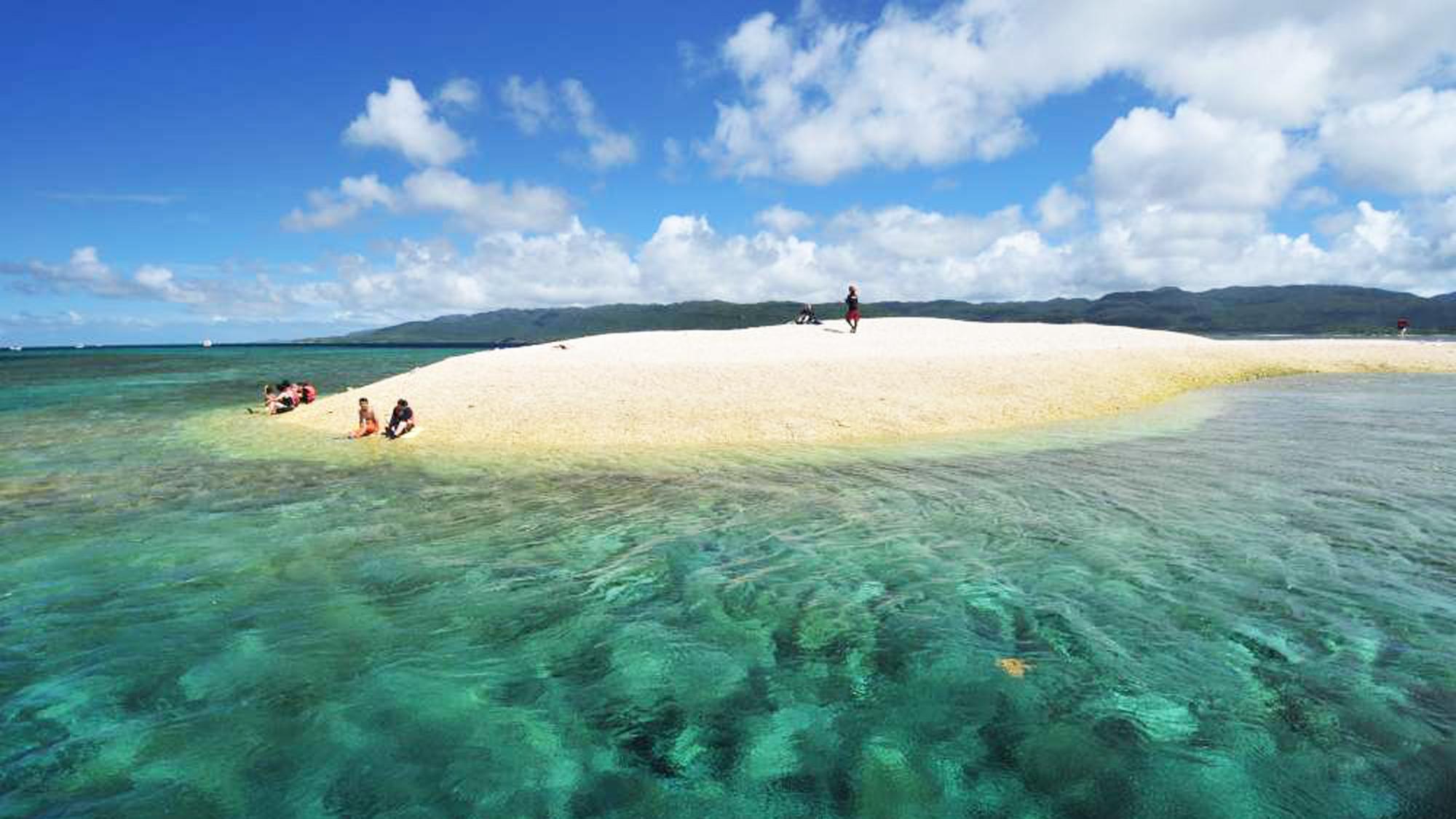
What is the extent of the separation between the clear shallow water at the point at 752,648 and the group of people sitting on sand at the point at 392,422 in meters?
9.11

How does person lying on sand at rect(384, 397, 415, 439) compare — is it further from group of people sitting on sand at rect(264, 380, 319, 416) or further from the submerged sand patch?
group of people sitting on sand at rect(264, 380, 319, 416)

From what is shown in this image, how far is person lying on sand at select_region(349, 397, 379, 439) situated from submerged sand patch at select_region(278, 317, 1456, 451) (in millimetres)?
1825

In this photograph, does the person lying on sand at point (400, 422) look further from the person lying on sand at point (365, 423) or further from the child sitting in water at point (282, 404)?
the child sitting in water at point (282, 404)

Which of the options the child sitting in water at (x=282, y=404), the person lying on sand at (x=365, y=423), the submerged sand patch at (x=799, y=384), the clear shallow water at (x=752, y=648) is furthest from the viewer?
the child sitting in water at (x=282, y=404)

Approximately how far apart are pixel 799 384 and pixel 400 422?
16064mm

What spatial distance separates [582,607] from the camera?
33.9 feet


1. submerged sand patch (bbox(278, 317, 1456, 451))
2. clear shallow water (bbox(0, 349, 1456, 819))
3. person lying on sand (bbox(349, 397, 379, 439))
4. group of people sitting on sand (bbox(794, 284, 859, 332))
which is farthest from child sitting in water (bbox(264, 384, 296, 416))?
group of people sitting on sand (bbox(794, 284, 859, 332))

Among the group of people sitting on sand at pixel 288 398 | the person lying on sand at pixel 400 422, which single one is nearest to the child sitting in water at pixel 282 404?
the group of people sitting on sand at pixel 288 398

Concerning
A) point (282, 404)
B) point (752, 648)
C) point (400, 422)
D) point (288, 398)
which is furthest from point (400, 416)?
point (752, 648)

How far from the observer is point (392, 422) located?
27.2 meters

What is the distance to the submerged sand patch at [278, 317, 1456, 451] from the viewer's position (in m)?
25.8

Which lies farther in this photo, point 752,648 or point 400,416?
point 400,416

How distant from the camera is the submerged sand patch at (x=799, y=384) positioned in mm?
25797

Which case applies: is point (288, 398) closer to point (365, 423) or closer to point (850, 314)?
point (365, 423)
